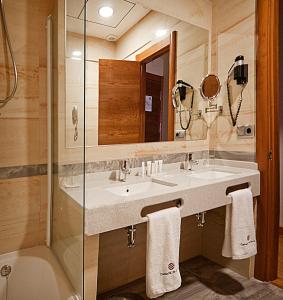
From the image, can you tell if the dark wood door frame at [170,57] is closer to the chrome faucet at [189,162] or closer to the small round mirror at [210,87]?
the chrome faucet at [189,162]

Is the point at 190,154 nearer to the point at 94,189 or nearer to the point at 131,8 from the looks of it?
the point at 94,189

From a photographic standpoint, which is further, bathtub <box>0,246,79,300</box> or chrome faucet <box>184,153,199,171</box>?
chrome faucet <box>184,153,199,171</box>

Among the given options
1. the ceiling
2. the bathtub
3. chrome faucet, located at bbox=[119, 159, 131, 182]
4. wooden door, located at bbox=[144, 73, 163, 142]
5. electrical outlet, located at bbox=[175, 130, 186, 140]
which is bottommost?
the bathtub

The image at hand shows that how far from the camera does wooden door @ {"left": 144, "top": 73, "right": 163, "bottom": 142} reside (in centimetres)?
179

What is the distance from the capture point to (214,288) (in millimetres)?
1643

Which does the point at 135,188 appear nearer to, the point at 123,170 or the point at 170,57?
the point at 123,170

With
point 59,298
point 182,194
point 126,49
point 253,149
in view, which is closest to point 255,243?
point 253,149

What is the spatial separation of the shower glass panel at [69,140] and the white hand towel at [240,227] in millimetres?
1000

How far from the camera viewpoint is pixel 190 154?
6.27 ft

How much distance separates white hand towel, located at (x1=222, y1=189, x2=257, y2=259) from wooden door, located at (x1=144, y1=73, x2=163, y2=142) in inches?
27.9

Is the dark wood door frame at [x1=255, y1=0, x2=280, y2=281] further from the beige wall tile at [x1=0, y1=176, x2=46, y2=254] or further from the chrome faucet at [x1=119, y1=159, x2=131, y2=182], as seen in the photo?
the beige wall tile at [x1=0, y1=176, x2=46, y2=254]

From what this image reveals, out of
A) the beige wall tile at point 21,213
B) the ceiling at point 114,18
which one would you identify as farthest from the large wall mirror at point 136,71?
the beige wall tile at point 21,213

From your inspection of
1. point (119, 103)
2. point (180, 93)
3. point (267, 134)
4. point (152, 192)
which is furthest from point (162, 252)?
point (180, 93)

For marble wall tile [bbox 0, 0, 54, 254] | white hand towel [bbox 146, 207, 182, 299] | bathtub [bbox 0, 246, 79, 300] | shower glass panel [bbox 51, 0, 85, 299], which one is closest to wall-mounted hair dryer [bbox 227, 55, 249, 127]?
white hand towel [bbox 146, 207, 182, 299]
